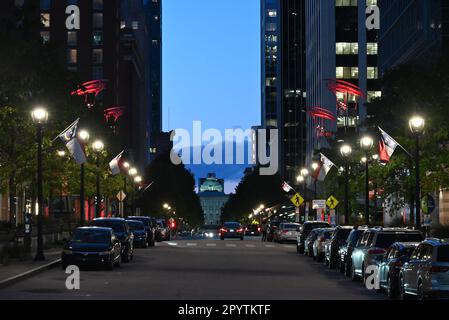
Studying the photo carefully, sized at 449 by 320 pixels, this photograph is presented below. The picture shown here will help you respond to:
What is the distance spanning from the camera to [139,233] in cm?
6094

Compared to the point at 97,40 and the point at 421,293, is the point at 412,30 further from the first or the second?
the point at 97,40

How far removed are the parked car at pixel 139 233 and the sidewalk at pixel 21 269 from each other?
1797 centimetres

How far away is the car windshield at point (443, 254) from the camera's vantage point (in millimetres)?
22078

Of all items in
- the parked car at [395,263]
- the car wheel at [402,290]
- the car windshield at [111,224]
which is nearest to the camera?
the car wheel at [402,290]

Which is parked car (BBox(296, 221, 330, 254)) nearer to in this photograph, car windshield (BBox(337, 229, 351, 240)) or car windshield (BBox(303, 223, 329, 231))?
car windshield (BBox(303, 223, 329, 231))

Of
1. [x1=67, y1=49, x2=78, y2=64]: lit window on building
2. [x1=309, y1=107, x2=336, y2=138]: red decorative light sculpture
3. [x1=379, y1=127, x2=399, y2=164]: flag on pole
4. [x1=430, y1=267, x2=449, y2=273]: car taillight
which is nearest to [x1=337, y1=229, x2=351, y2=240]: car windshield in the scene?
[x1=379, y1=127, x2=399, y2=164]: flag on pole

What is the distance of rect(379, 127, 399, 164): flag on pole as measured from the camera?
4522 cm

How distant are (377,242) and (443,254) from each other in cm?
864

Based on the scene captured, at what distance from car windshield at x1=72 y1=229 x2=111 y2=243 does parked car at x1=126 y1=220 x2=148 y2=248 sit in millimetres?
22252

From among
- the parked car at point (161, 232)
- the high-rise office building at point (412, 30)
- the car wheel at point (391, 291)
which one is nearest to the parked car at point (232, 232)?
the parked car at point (161, 232)

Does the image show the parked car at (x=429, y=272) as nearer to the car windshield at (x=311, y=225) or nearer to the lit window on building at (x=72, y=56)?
the car windshield at (x=311, y=225)

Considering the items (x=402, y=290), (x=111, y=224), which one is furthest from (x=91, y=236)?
(x=402, y=290)

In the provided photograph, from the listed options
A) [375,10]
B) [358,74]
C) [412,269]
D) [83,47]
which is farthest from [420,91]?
[83,47]
